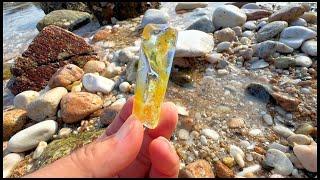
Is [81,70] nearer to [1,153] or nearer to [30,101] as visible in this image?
[30,101]

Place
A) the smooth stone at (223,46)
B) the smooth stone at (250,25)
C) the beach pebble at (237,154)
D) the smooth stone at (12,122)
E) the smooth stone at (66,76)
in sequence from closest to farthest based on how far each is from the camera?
the beach pebble at (237,154)
the smooth stone at (12,122)
the smooth stone at (66,76)
the smooth stone at (223,46)
the smooth stone at (250,25)

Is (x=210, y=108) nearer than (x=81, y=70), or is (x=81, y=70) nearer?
(x=210, y=108)

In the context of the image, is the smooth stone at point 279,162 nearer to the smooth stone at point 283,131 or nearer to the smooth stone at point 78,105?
the smooth stone at point 283,131

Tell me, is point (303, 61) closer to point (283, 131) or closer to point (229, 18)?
point (283, 131)

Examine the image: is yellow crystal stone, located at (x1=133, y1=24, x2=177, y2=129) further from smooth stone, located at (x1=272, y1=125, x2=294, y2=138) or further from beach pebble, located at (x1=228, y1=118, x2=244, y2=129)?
smooth stone, located at (x1=272, y1=125, x2=294, y2=138)

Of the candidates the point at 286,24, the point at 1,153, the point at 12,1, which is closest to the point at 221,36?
the point at 286,24

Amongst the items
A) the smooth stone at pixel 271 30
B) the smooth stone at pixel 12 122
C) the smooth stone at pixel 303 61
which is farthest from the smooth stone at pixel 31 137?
the smooth stone at pixel 271 30
